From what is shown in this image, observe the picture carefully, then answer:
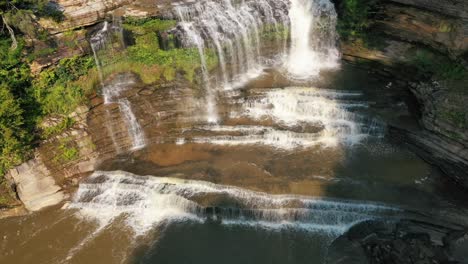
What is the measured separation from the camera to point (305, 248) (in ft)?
34.4

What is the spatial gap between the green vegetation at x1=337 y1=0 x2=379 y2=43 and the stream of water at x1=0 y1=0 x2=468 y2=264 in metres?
0.82

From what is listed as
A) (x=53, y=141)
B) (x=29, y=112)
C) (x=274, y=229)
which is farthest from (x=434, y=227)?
(x=29, y=112)

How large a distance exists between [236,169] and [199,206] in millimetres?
1777

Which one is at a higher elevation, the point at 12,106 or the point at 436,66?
the point at 12,106

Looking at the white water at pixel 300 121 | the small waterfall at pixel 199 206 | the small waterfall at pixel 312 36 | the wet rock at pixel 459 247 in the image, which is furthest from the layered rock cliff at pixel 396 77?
the wet rock at pixel 459 247

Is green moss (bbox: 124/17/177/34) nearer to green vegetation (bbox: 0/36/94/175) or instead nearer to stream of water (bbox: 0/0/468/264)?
stream of water (bbox: 0/0/468/264)

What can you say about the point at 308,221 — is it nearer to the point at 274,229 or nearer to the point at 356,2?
the point at 274,229

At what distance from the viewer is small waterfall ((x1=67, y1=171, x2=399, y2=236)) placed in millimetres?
11008

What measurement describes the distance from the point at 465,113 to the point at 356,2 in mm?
6364

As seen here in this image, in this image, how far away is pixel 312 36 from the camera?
1738 centimetres

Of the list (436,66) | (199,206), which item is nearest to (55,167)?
(199,206)

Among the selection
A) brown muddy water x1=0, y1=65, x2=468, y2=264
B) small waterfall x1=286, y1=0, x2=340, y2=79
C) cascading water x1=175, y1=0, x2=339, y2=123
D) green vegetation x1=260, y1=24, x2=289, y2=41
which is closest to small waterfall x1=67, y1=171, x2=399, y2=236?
brown muddy water x1=0, y1=65, x2=468, y2=264

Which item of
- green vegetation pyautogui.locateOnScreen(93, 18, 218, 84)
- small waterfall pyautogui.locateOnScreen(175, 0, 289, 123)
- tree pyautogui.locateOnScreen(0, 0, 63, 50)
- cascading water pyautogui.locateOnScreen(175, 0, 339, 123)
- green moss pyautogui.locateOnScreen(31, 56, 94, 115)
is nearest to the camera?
tree pyautogui.locateOnScreen(0, 0, 63, 50)

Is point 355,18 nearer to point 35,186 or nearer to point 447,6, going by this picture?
point 447,6
